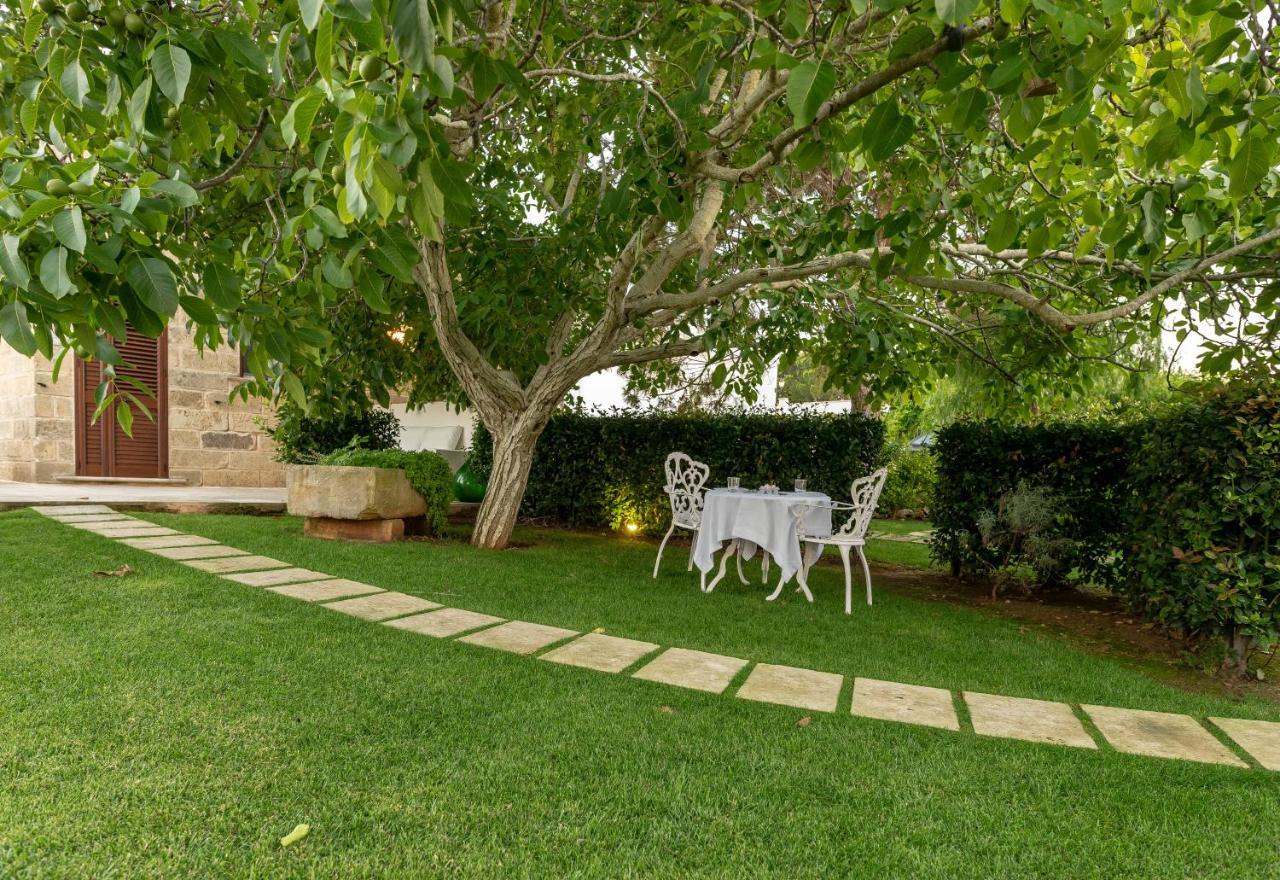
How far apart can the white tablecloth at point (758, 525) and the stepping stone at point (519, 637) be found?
1710mm

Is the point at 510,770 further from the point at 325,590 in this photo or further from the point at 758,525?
the point at 758,525

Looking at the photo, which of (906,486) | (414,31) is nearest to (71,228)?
(414,31)

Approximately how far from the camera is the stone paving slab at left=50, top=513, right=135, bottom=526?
5.84 metres

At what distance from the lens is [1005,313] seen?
17.0ft

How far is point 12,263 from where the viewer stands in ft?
3.67

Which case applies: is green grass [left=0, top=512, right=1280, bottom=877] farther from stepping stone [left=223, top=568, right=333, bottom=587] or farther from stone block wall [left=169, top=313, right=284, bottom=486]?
stone block wall [left=169, top=313, right=284, bottom=486]

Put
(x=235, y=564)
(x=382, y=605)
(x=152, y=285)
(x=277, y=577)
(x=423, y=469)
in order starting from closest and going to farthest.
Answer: (x=152, y=285)
(x=382, y=605)
(x=277, y=577)
(x=235, y=564)
(x=423, y=469)

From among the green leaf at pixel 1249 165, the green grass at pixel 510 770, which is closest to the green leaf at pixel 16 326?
the green grass at pixel 510 770

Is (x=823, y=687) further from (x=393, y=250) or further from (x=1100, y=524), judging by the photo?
(x=1100, y=524)

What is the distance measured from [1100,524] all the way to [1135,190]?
2873 millimetres

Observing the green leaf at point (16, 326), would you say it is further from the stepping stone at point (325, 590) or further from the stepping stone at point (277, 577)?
the stepping stone at point (277, 577)

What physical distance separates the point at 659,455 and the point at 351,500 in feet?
10.8

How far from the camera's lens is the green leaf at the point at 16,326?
3.84 ft

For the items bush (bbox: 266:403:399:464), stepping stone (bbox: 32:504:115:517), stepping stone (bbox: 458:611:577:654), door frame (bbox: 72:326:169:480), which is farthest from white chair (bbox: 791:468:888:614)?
door frame (bbox: 72:326:169:480)
